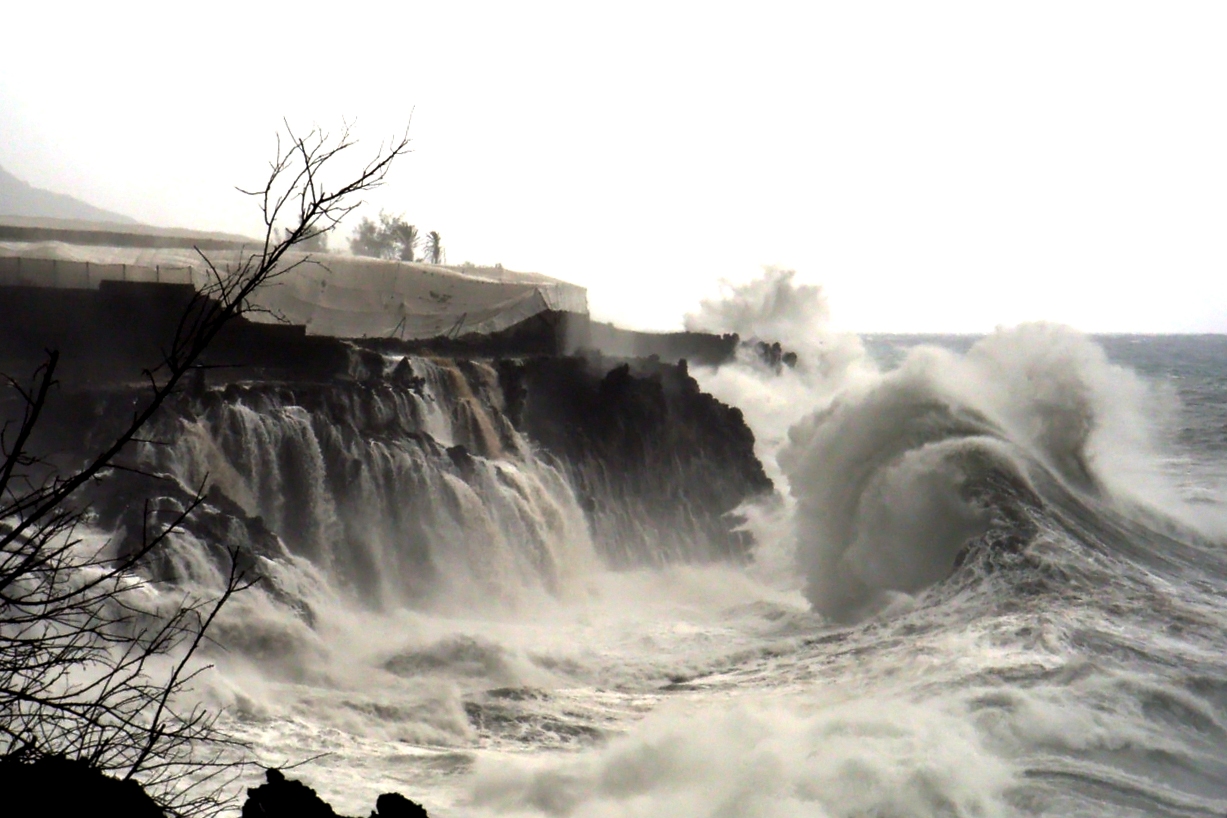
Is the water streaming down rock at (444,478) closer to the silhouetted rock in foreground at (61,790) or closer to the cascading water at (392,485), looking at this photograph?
the cascading water at (392,485)

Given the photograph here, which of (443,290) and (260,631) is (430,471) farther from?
(443,290)

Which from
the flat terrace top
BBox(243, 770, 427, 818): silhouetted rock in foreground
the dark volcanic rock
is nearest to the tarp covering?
the flat terrace top

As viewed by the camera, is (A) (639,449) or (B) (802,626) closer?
(B) (802,626)

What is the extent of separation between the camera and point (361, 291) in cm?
2423

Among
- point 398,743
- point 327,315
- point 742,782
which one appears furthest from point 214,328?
point 327,315

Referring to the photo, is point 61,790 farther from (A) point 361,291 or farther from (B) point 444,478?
(A) point 361,291

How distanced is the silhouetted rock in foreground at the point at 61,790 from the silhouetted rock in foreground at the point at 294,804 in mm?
916

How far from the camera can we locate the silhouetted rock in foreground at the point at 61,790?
9.28 feet

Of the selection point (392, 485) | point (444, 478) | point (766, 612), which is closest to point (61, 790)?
point (392, 485)

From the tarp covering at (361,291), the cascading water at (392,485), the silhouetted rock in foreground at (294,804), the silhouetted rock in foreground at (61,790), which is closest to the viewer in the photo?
the silhouetted rock in foreground at (61,790)

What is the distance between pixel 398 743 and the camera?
35.1ft

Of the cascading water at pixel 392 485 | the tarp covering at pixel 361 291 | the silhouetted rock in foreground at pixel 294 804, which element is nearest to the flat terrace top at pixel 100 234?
the tarp covering at pixel 361 291

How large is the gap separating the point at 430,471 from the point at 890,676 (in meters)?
8.72

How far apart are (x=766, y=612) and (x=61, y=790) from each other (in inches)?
608
